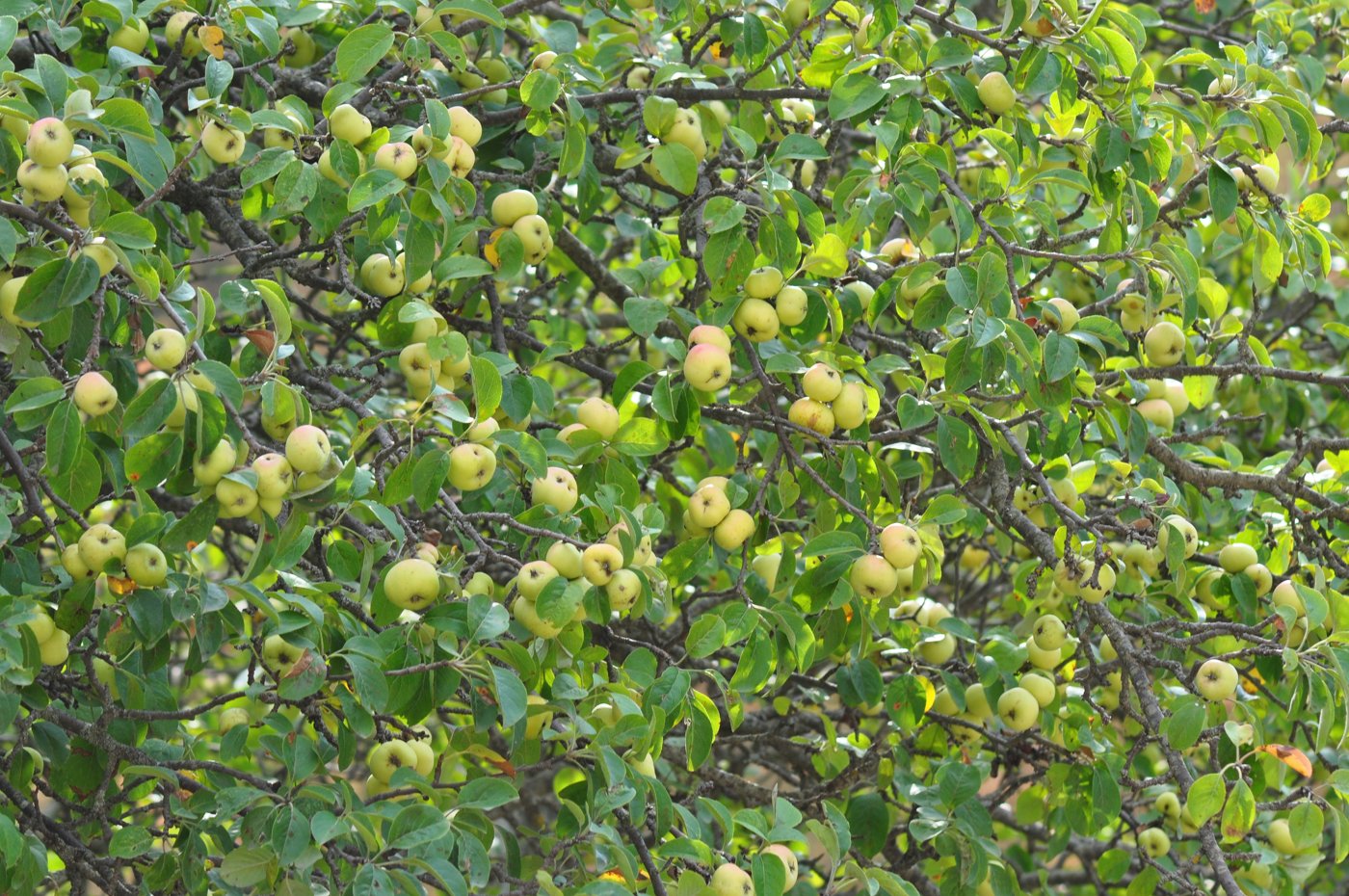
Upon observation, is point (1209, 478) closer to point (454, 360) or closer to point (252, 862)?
point (454, 360)

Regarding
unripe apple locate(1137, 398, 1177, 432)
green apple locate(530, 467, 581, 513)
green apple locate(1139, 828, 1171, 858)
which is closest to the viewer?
green apple locate(530, 467, 581, 513)

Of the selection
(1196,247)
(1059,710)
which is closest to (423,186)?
(1059,710)

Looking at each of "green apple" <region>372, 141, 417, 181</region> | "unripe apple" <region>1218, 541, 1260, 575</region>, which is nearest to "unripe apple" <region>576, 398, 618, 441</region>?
"green apple" <region>372, 141, 417, 181</region>

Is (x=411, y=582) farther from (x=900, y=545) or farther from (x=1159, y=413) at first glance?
(x=1159, y=413)

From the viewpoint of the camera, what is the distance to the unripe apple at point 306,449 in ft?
5.74

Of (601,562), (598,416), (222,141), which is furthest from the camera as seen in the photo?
(598,416)

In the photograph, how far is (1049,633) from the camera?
2.67 m

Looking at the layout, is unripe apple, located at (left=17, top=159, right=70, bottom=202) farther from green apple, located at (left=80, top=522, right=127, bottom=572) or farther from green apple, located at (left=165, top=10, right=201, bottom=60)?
green apple, located at (left=165, top=10, right=201, bottom=60)

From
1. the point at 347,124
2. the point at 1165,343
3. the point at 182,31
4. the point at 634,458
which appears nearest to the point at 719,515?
the point at 634,458

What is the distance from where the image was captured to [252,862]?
6.16 ft

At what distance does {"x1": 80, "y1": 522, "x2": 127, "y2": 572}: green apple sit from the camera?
1.93 m

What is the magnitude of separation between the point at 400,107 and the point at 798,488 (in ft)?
3.27

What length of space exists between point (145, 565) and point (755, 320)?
104cm

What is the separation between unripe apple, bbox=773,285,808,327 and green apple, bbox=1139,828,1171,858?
1.56 metres
